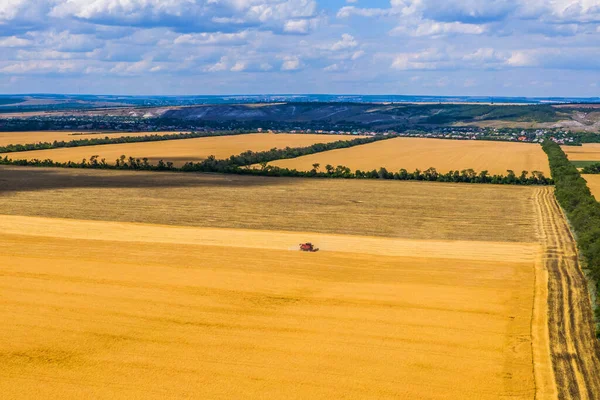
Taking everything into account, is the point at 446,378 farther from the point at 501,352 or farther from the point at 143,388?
the point at 143,388

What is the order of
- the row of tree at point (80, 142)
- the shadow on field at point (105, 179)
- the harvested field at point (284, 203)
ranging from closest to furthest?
the harvested field at point (284, 203)
the shadow on field at point (105, 179)
the row of tree at point (80, 142)

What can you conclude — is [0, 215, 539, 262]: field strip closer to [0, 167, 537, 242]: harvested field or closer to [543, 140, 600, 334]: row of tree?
[0, 167, 537, 242]: harvested field

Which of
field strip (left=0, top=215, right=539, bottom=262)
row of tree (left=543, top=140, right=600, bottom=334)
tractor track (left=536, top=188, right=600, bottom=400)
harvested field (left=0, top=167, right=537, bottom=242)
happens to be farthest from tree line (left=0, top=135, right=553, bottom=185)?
field strip (left=0, top=215, right=539, bottom=262)

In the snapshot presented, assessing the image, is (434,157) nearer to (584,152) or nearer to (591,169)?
(591,169)

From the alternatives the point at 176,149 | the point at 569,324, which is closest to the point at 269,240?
the point at 569,324

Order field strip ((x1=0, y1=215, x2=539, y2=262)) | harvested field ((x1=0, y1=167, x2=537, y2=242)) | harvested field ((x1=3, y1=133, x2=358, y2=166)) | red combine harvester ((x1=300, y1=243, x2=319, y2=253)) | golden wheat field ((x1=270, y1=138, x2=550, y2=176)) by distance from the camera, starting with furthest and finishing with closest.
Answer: harvested field ((x1=3, y1=133, x2=358, y2=166)) < golden wheat field ((x1=270, y1=138, x2=550, y2=176)) < harvested field ((x1=0, y1=167, x2=537, y2=242)) < field strip ((x1=0, y1=215, x2=539, y2=262)) < red combine harvester ((x1=300, y1=243, x2=319, y2=253))

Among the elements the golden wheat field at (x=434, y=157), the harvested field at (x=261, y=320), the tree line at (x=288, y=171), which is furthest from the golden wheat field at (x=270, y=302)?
the golden wheat field at (x=434, y=157)

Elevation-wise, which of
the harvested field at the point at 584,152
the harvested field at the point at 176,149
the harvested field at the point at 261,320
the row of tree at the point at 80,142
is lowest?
the harvested field at the point at 584,152

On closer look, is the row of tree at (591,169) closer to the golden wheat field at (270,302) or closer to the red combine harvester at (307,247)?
the golden wheat field at (270,302)
